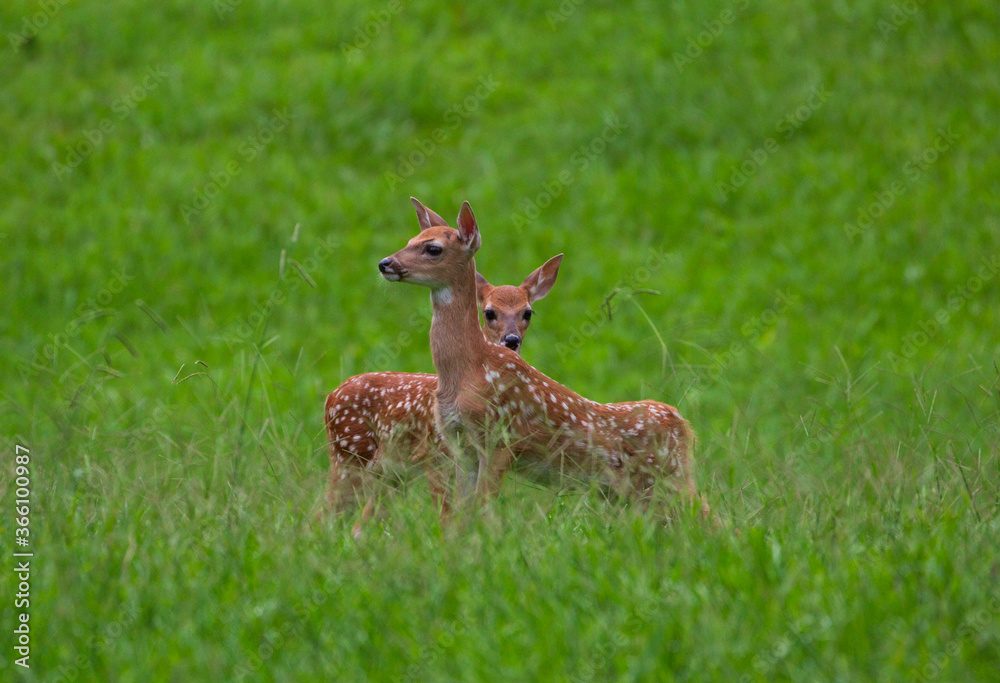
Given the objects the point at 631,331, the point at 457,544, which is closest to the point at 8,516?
the point at 457,544

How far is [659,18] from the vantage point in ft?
57.3

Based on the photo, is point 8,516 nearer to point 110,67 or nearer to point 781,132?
point 781,132
